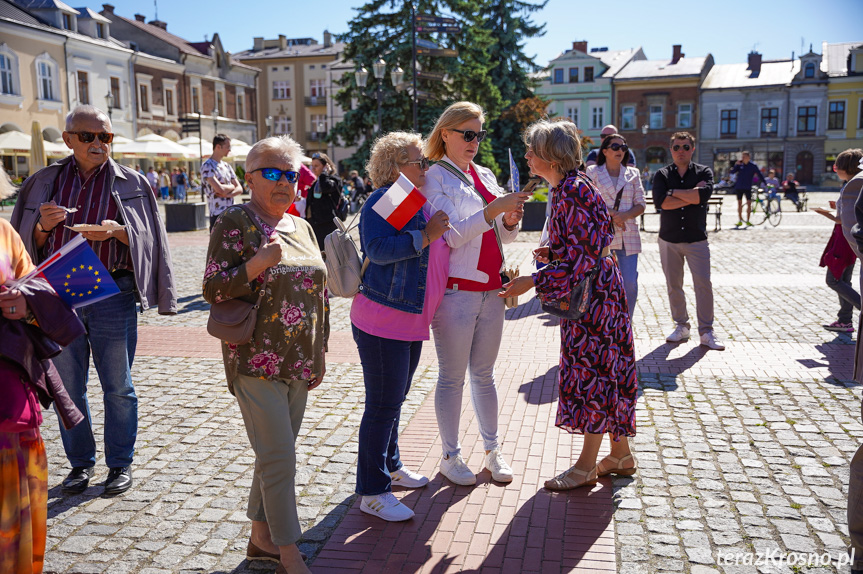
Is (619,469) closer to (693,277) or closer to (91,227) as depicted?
(91,227)

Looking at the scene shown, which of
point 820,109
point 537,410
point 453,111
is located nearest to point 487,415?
point 537,410

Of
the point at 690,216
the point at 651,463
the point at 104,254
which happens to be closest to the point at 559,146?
the point at 651,463

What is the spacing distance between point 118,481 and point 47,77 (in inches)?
1548

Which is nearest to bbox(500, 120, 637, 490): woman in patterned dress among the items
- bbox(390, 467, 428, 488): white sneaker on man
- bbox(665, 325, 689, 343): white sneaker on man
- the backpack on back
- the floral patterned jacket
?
bbox(390, 467, 428, 488): white sneaker on man

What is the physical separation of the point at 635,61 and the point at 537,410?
199ft

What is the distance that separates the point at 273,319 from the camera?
3.00 meters

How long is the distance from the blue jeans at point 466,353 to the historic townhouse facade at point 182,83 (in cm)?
4078

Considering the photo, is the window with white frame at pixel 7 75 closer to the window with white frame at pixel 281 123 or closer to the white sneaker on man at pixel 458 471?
the window with white frame at pixel 281 123

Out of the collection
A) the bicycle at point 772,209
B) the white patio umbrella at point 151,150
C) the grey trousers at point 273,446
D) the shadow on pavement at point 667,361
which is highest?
the white patio umbrella at point 151,150

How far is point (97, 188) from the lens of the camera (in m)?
4.00

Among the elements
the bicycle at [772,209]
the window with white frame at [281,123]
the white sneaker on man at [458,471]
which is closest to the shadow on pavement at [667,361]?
the white sneaker on man at [458,471]

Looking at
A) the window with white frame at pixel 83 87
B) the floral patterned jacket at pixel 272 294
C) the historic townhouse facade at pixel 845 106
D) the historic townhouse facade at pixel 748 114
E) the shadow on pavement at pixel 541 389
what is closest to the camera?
the floral patterned jacket at pixel 272 294

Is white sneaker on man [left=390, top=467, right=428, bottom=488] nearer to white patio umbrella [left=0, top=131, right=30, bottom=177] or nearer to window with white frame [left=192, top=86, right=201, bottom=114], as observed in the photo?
white patio umbrella [left=0, top=131, right=30, bottom=177]

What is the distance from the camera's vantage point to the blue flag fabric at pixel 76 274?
263 cm
